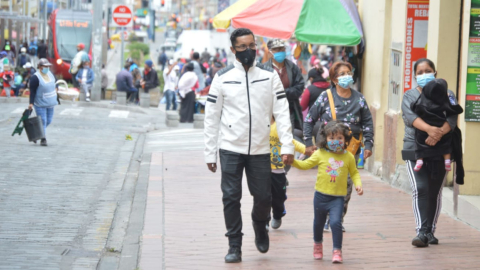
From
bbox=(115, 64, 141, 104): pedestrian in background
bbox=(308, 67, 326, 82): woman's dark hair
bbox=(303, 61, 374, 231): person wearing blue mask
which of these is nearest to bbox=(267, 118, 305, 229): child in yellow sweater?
bbox=(303, 61, 374, 231): person wearing blue mask

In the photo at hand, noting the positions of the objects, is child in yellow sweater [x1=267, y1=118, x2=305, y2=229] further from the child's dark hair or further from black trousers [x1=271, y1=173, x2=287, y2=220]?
the child's dark hair

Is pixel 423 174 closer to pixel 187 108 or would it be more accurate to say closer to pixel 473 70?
pixel 473 70

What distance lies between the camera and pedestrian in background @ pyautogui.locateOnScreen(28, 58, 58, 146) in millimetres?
15328

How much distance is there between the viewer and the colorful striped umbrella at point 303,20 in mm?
12914

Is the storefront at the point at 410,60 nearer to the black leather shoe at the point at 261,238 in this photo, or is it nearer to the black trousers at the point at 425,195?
the black trousers at the point at 425,195

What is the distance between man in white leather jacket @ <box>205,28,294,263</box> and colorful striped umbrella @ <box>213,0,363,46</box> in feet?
21.1

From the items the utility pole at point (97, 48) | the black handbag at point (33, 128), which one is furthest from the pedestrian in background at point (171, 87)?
the black handbag at point (33, 128)

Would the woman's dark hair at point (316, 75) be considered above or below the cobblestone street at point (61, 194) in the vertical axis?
above

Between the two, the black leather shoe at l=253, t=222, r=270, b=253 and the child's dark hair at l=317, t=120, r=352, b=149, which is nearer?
the child's dark hair at l=317, t=120, r=352, b=149

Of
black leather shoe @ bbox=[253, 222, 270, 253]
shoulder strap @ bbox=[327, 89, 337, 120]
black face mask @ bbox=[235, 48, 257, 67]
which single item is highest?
black face mask @ bbox=[235, 48, 257, 67]

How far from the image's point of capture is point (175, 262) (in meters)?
6.54

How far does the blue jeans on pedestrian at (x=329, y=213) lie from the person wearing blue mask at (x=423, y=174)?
3.23 ft

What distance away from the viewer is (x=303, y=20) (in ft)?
43.0

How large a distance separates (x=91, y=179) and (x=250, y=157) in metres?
5.66
